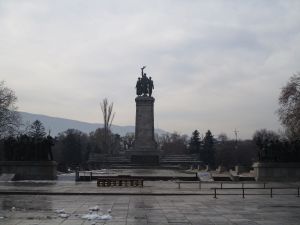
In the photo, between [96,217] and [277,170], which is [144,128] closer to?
[277,170]

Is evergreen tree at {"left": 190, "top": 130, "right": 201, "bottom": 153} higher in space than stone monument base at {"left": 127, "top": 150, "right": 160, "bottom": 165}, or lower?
higher

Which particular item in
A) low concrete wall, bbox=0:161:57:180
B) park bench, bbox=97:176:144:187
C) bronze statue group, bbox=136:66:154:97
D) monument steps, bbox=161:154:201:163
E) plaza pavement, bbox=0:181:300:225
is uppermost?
bronze statue group, bbox=136:66:154:97

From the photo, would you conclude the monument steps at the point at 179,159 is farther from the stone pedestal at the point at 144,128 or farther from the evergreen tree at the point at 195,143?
the evergreen tree at the point at 195,143

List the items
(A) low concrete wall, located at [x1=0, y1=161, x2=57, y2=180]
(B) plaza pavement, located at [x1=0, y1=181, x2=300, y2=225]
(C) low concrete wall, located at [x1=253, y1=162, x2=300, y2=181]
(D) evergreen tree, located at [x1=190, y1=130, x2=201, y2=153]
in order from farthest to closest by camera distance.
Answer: (D) evergreen tree, located at [x1=190, y1=130, x2=201, y2=153]
(A) low concrete wall, located at [x1=0, y1=161, x2=57, y2=180]
(C) low concrete wall, located at [x1=253, y1=162, x2=300, y2=181]
(B) plaza pavement, located at [x1=0, y1=181, x2=300, y2=225]

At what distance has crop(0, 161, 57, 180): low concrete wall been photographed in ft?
159

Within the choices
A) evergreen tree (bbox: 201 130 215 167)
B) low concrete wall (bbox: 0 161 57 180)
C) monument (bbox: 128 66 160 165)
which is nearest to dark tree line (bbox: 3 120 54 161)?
low concrete wall (bbox: 0 161 57 180)

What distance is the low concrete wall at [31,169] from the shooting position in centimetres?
4856

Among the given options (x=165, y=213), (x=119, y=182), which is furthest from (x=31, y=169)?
(x=165, y=213)

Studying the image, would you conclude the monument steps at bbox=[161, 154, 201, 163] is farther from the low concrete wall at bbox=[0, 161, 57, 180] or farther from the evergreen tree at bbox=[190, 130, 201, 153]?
the evergreen tree at bbox=[190, 130, 201, 153]

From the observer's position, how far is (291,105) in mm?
69438

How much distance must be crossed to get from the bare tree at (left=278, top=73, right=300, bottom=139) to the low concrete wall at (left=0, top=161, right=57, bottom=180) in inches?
1227

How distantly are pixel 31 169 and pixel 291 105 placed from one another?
1409 inches

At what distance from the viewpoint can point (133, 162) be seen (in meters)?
85.4

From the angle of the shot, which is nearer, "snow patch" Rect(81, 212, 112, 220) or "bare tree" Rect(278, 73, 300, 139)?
"snow patch" Rect(81, 212, 112, 220)
